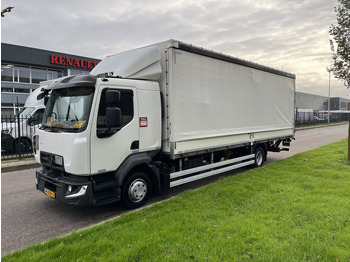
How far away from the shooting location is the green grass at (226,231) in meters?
3.10

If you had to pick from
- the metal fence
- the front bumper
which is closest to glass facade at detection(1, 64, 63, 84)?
the metal fence

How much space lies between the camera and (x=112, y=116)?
4207 millimetres

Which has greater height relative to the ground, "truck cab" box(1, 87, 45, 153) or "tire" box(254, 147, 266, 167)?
"truck cab" box(1, 87, 45, 153)

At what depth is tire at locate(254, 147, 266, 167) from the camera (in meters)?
8.53

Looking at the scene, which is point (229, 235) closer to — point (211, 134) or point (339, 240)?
point (339, 240)

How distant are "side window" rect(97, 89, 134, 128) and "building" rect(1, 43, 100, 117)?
21940 mm

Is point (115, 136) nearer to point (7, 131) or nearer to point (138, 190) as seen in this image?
point (138, 190)

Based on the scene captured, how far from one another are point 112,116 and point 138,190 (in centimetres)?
162

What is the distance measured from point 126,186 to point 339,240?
344 cm

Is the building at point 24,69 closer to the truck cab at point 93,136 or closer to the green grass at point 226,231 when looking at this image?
the truck cab at point 93,136

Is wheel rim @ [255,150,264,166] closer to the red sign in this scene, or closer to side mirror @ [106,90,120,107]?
side mirror @ [106,90,120,107]

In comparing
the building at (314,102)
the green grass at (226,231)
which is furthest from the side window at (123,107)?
the building at (314,102)

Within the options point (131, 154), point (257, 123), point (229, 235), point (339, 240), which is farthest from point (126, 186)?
point (257, 123)

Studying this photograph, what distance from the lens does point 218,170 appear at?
683 cm
